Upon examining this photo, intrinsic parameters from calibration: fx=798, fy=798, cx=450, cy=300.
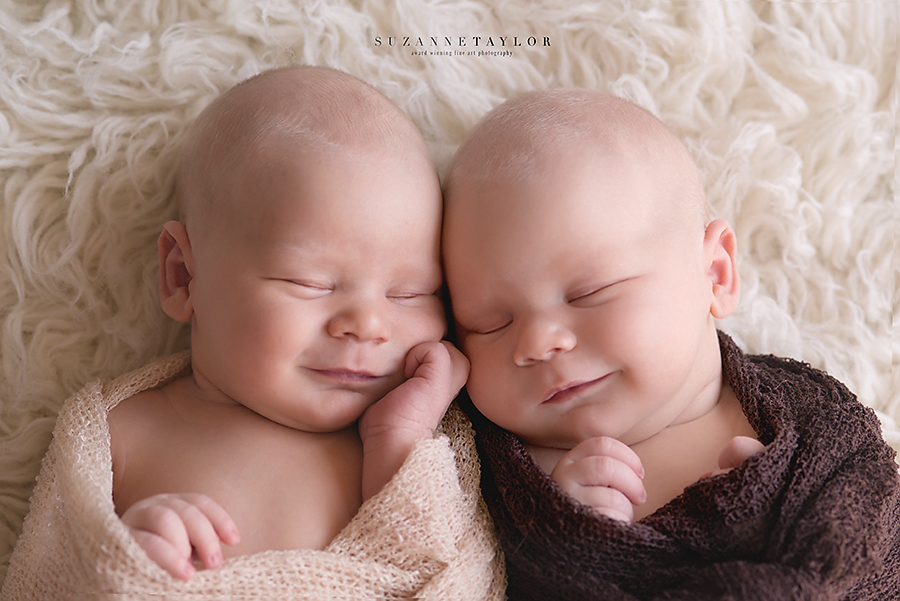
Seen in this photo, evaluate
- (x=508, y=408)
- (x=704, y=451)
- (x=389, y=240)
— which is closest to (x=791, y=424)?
(x=704, y=451)

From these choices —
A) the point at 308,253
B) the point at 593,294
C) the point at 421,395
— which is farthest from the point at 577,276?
the point at 308,253

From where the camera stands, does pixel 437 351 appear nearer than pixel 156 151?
Yes

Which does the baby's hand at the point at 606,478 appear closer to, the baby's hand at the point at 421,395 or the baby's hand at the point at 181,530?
the baby's hand at the point at 421,395

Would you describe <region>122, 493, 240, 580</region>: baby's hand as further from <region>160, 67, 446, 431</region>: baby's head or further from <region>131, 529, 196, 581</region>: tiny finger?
<region>160, 67, 446, 431</region>: baby's head

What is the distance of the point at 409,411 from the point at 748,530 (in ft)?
1.68

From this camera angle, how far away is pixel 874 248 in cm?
155

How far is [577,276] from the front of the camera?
1.21m

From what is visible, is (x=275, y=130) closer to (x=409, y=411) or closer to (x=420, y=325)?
(x=420, y=325)

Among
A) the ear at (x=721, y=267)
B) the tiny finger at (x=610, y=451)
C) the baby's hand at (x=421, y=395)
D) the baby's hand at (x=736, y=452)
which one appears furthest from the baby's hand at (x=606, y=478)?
the ear at (x=721, y=267)

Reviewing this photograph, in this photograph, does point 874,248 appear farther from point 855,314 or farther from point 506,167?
point 506,167

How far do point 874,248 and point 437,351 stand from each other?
0.91 metres

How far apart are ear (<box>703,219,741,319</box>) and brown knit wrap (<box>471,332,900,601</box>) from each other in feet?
0.65

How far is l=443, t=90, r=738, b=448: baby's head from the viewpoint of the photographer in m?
1.20

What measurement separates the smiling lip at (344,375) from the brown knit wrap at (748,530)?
0.25 meters
